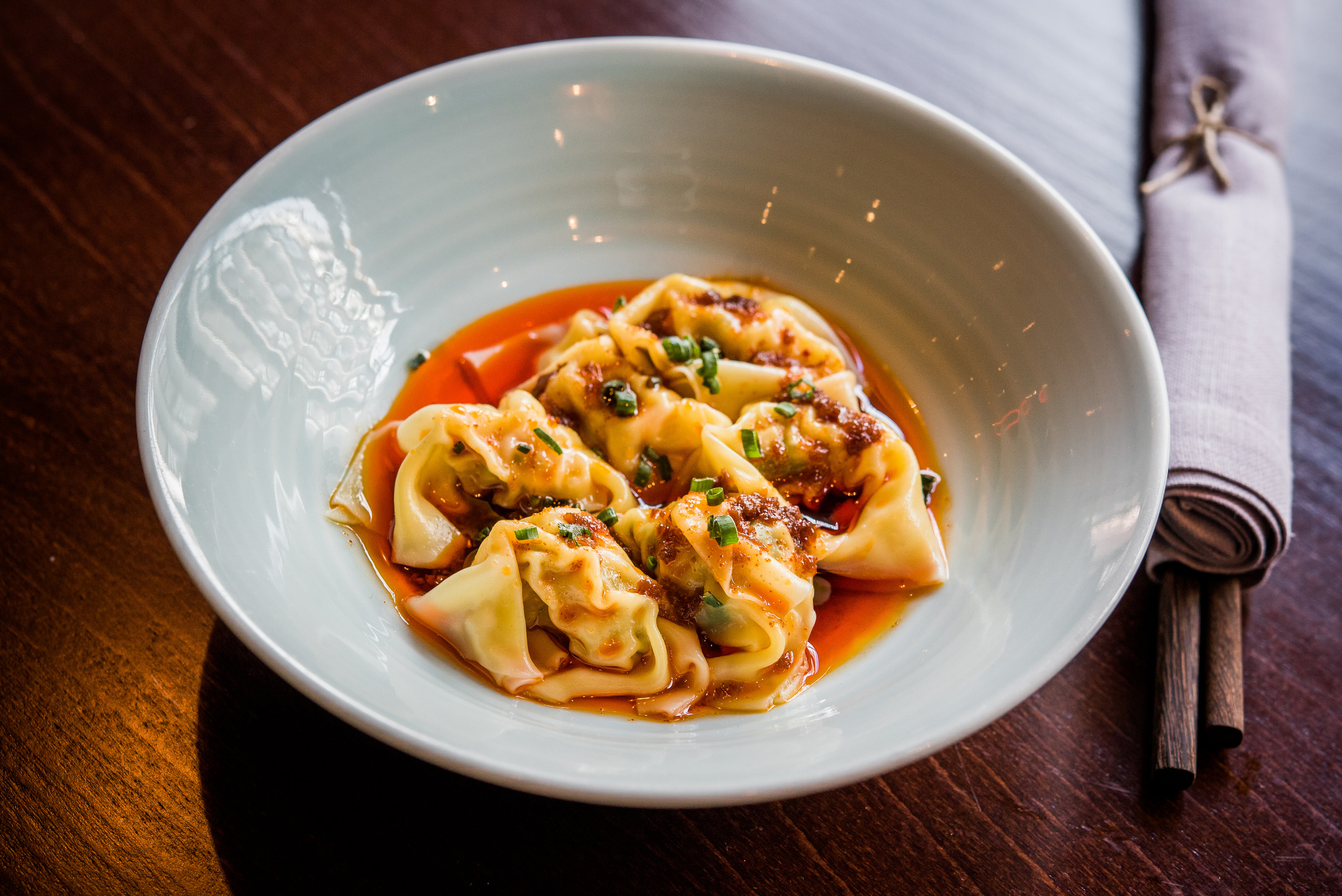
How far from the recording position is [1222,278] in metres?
2.58

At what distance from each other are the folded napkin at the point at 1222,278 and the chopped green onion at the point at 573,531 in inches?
53.1

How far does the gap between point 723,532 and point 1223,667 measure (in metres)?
1.16

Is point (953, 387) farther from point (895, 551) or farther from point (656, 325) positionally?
point (656, 325)

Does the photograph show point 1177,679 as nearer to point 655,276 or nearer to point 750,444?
point 750,444

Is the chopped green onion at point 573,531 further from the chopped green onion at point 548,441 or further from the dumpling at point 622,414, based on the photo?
the dumpling at point 622,414

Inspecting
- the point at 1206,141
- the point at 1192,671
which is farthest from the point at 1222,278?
the point at 1192,671

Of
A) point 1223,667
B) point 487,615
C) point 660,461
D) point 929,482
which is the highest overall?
point 487,615

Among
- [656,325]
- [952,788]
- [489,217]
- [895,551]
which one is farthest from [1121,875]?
[489,217]

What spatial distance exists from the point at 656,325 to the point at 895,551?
0.98 meters

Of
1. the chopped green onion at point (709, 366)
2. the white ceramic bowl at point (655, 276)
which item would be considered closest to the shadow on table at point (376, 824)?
the white ceramic bowl at point (655, 276)

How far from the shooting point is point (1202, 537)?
2170 mm

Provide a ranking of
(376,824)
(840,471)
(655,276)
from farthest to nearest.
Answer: (655,276), (840,471), (376,824)

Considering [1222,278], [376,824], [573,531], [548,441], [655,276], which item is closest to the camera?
[376,824]

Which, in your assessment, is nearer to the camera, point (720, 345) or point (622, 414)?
point (622, 414)
